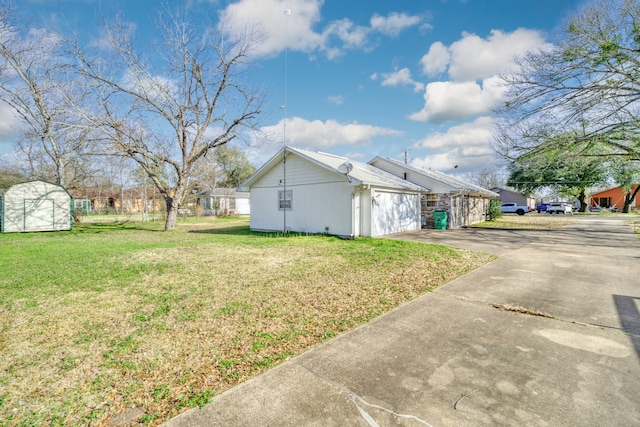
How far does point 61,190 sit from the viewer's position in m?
17.7

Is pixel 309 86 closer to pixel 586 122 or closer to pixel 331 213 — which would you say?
pixel 331 213

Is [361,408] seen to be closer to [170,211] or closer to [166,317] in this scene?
[166,317]

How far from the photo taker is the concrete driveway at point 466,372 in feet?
7.23

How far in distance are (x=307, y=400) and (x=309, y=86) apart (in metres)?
13.9

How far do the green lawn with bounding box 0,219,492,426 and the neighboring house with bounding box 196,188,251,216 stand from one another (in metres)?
26.1

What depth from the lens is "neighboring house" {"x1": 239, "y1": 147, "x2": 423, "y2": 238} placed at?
12500mm

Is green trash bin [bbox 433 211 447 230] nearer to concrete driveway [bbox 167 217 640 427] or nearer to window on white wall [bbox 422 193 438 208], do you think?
window on white wall [bbox 422 193 438 208]

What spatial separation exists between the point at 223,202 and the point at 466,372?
35.6 meters

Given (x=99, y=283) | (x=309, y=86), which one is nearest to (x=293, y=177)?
(x=309, y=86)

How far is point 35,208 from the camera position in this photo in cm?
1694

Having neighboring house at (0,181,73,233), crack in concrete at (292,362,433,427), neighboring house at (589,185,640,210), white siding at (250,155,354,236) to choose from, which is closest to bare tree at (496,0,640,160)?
white siding at (250,155,354,236)

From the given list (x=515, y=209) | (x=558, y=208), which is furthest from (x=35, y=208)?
(x=558, y=208)

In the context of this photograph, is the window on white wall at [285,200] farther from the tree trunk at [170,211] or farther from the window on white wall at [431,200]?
the window on white wall at [431,200]

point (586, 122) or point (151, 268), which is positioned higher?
point (586, 122)
